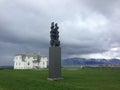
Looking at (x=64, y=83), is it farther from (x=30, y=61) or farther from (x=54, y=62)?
(x=30, y=61)

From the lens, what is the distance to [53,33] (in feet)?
124

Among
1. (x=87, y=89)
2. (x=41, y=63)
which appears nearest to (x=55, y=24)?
(x=87, y=89)

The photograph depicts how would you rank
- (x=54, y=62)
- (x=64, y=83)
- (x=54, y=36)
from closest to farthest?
(x=64, y=83)
(x=54, y=62)
(x=54, y=36)

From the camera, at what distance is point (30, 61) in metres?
115

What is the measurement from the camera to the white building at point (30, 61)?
115188mm

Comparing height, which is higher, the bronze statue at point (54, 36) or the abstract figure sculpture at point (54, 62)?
the bronze statue at point (54, 36)

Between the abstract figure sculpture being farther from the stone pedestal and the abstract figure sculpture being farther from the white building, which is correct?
the white building

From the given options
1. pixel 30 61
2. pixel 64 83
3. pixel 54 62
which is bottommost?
pixel 64 83

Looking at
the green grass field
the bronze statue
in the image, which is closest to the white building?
the bronze statue

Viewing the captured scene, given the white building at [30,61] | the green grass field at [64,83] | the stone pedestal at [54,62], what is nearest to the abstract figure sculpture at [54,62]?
the stone pedestal at [54,62]

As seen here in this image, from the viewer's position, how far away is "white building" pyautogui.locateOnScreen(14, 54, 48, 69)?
11519cm

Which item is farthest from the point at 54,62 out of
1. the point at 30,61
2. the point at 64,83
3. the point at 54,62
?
the point at 30,61

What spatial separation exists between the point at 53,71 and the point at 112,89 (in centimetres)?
1348

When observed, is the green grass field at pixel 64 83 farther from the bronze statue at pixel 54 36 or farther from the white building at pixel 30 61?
the white building at pixel 30 61
